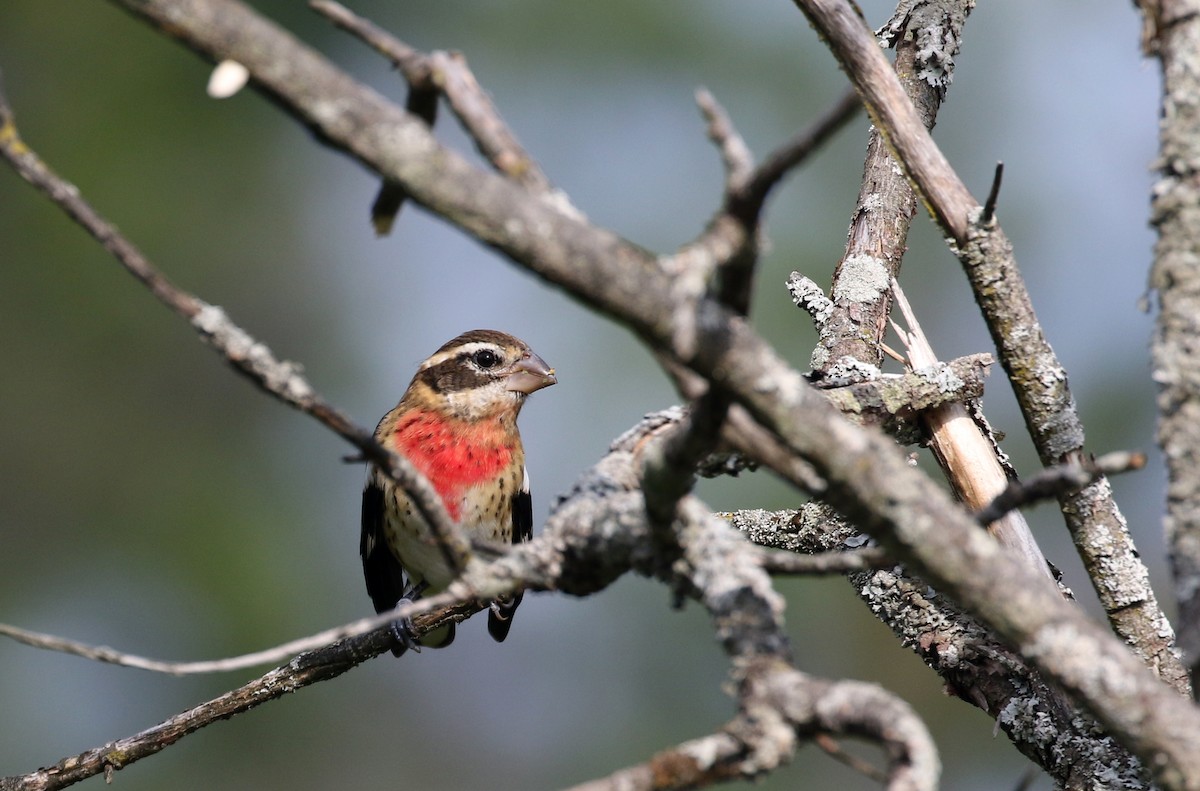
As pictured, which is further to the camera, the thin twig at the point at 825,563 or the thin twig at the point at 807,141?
the thin twig at the point at 825,563

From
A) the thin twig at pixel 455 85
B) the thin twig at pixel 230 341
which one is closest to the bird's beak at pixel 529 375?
the thin twig at pixel 230 341

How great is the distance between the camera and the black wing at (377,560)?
18.0ft

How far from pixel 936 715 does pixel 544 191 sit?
23.1 ft

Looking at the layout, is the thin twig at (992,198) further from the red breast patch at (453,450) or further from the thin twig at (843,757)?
the red breast patch at (453,450)

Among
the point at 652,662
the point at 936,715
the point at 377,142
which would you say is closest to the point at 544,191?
the point at 377,142

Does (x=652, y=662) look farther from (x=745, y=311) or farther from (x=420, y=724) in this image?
(x=745, y=311)

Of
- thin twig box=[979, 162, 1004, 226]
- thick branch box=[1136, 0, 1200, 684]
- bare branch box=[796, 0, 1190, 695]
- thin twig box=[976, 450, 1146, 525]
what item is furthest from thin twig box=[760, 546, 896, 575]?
bare branch box=[796, 0, 1190, 695]

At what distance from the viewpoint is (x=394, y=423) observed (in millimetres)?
5562

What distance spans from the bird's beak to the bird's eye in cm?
11

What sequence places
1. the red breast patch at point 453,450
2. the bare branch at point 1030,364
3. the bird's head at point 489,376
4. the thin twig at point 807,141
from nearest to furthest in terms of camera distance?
the thin twig at point 807,141 < the bare branch at point 1030,364 < the red breast patch at point 453,450 < the bird's head at point 489,376

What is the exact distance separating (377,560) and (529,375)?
1221 millimetres

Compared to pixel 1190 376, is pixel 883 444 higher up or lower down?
lower down

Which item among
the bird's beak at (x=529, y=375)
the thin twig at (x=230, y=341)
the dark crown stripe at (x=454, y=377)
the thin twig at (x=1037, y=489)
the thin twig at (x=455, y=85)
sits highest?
the dark crown stripe at (x=454, y=377)

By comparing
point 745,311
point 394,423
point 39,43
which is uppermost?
point 39,43
